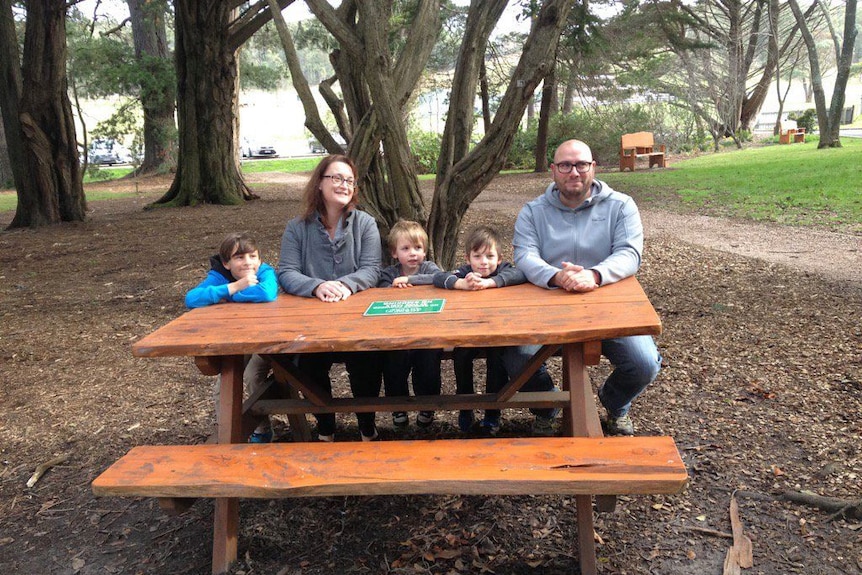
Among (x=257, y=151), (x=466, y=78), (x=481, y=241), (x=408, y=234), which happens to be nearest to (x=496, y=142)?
(x=466, y=78)

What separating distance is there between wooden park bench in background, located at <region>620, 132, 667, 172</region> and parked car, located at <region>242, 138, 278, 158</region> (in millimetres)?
23908

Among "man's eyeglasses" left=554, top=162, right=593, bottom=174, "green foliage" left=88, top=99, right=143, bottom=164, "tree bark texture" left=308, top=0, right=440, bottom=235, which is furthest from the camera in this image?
"green foliage" left=88, top=99, right=143, bottom=164

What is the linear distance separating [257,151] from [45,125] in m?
30.0

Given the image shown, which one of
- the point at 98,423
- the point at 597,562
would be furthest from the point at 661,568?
the point at 98,423

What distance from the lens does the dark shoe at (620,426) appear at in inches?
138

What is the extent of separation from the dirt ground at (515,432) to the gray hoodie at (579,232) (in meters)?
0.92

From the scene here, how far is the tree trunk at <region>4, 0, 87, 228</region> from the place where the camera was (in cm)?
1070

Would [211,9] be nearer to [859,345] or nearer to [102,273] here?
[102,273]

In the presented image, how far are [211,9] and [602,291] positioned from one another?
40.4 feet

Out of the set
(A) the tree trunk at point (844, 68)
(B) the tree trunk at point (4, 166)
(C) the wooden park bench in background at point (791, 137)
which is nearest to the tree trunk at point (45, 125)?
(B) the tree trunk at point (4, 166)

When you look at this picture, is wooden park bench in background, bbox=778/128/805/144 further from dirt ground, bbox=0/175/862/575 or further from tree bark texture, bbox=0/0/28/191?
tree bark texture, bbox=0/0/28/191

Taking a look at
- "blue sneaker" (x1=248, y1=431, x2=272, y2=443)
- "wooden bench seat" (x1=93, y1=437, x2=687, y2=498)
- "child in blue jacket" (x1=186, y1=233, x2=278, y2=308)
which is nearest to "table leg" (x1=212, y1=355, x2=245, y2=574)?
"wooden bench seat" (x1=93, y1=437, x2=687, y2=498)

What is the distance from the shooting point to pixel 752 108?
31.3 metres

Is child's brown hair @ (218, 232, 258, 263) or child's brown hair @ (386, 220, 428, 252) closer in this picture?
child's brown hair @ (218, 232, 258, 263)
